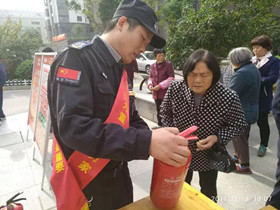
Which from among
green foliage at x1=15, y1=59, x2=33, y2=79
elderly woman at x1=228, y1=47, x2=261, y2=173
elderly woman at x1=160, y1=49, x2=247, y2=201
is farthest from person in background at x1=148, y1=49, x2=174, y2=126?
green foliage at x1=15, y1=59, x2=33, y2=79

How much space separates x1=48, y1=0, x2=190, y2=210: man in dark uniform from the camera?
0.73 m

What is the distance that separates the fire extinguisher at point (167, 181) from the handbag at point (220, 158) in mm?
740

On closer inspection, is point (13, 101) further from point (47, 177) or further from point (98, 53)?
point (98, 53)

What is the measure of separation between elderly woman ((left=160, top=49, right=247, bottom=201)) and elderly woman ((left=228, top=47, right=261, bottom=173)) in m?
1.05

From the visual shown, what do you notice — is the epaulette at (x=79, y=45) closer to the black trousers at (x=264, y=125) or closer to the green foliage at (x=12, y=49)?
the black trousers at (x=264, y=125)

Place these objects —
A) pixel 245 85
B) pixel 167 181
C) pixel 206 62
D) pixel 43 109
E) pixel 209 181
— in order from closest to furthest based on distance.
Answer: pixel 167 181, pixel 206 62, pixel 209 181, pixel 245 85, pixel 43 109

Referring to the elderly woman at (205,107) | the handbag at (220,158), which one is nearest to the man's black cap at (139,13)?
the elderly woman at (205,107)

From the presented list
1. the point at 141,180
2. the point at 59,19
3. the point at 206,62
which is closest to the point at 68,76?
the point at 206,62

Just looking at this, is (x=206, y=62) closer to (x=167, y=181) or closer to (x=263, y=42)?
(x=167, y=181)

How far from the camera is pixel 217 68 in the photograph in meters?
1.69

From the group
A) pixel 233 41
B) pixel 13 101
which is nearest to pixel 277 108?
pixel 233 41

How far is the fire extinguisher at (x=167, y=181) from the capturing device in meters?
0.90

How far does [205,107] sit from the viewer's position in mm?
1713

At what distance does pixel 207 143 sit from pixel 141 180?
160 centimetres
